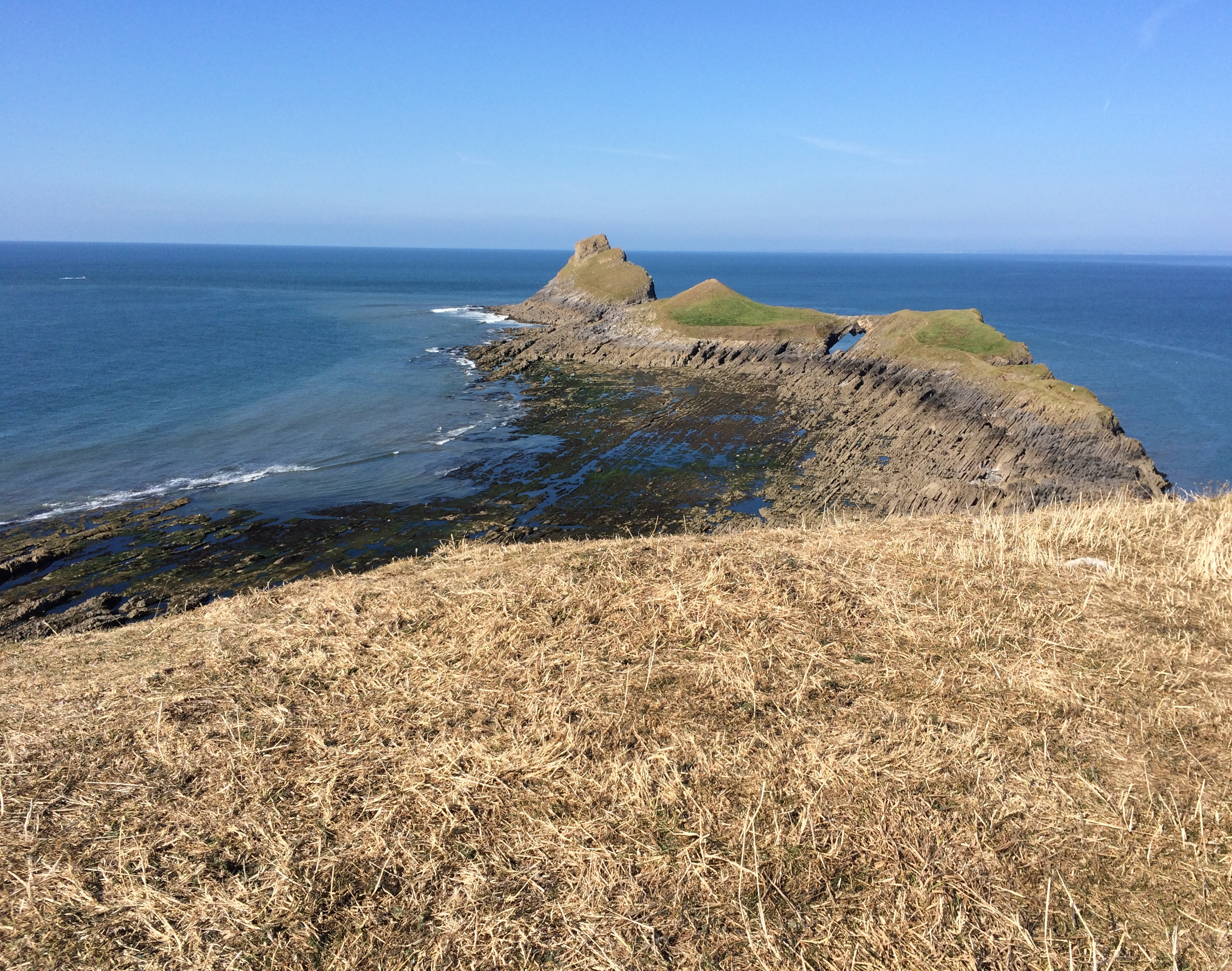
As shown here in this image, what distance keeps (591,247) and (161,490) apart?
71.1m

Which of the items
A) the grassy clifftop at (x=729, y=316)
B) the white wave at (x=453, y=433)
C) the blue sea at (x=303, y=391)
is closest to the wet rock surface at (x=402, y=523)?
the blue sea at (x=303, y=391)

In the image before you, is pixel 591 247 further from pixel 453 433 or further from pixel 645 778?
pixel 645 778

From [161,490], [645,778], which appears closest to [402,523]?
[161,490]

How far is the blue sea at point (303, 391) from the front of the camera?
1147 inches

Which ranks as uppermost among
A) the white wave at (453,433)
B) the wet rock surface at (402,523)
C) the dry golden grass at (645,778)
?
the dry golden grass at (645,778)

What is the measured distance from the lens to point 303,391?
45719mm

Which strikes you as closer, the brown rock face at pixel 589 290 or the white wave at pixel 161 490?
the white wave at pixel 161 490

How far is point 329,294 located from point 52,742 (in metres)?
124

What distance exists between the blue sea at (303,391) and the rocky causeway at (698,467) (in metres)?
2.70

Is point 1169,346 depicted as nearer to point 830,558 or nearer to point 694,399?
point 694,399

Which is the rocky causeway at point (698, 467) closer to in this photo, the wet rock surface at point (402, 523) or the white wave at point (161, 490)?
the wet rock surface at point (402, 523)

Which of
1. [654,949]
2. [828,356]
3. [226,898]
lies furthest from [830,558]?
[828,356]

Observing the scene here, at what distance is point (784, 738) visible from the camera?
5.75m

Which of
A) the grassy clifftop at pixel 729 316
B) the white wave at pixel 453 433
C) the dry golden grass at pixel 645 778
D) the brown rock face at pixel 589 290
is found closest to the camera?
the dry golden grass at pixel 645 778
